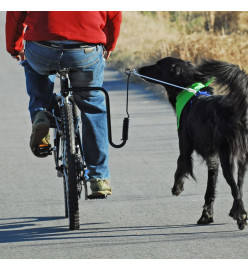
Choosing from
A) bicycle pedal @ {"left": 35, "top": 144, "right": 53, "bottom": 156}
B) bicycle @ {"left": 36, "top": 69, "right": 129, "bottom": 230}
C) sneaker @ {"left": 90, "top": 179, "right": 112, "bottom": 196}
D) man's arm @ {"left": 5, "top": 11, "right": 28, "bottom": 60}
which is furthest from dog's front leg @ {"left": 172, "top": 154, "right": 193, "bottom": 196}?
man's arm @ {"left": 5, "top": 11, "right": 28, "bottom": 60}

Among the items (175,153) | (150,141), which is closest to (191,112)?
(175,153)

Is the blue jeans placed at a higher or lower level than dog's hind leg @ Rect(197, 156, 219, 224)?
higher

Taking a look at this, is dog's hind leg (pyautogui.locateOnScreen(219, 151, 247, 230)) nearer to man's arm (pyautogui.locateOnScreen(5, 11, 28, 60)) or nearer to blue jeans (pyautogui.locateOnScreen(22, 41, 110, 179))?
blue jeans (pyautogui.locateOnScreen(22, 41, 110, 179))

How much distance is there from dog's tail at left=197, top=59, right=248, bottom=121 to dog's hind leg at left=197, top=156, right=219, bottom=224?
0.61 m

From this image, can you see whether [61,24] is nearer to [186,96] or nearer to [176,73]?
[186,96]

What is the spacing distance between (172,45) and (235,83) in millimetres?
9470

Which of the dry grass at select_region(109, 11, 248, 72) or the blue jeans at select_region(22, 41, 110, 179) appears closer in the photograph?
the blue jeans at select_region(22, 41, 110, 179)

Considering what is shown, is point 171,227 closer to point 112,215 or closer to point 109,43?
point 112,215

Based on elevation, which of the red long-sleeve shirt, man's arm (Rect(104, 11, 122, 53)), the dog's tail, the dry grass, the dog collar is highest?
the red long-sleeve shirt

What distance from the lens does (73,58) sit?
17.5 feet

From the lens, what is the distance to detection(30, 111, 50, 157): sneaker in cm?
554

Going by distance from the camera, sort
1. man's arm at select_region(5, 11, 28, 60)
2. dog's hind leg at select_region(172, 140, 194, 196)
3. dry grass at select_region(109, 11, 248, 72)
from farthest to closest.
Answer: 1. dry grass at select_region(109, 11, 248, 72)
2. dog's hind leg at select_region(172, 140, 194, 196)
3. man's arm at select_region(5, 11, 28, 60)

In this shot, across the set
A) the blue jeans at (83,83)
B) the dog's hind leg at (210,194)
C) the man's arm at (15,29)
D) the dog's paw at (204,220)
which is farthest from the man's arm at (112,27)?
the dog's paw at (204,220)

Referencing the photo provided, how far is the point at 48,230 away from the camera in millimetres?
5520
